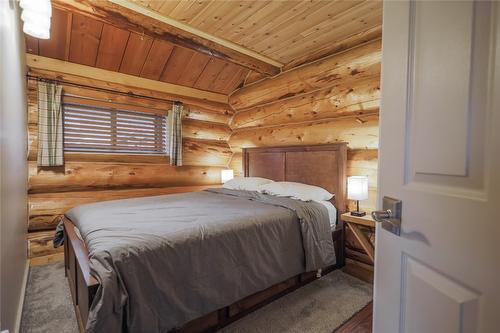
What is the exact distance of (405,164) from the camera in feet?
2.50

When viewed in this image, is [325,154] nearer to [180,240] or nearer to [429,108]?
[180,240]

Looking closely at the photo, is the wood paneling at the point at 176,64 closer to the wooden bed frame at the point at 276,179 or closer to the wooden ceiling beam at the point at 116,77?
the wooden ceiling beam at the point at 116,77

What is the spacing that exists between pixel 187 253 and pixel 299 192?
1481 millimetres

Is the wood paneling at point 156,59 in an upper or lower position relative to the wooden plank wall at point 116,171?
upper

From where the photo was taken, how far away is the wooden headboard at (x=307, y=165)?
271 centimetres

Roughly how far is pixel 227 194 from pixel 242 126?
1550 millimetres

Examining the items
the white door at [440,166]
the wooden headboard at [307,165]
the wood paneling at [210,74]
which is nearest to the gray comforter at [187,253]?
the wooden headboard at [307,165]

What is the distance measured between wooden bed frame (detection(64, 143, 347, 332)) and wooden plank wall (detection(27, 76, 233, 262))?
712mm

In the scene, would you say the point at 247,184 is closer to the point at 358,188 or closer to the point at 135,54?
the point at 358,188

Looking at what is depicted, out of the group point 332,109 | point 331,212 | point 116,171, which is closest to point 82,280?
point 331,212

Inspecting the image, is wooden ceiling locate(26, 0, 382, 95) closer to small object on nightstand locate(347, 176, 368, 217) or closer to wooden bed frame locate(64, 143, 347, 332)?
wooden bed frame locate(64, 143, 347, 332)

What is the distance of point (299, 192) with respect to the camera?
2.63 meters

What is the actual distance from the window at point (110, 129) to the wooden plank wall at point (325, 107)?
4.66 ft

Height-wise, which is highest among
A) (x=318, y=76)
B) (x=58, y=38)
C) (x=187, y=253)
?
(x=58, y=38)
